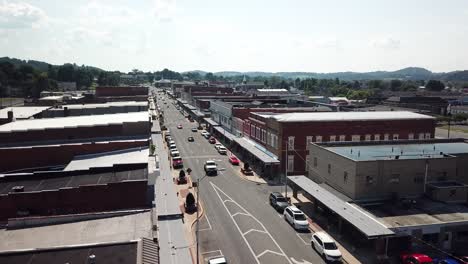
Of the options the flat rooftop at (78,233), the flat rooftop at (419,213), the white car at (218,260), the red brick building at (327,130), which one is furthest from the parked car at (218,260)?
the red brick building at (327,130)

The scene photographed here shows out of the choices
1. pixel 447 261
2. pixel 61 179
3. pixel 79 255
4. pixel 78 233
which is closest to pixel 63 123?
pixel 61 179

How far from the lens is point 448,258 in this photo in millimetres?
32969

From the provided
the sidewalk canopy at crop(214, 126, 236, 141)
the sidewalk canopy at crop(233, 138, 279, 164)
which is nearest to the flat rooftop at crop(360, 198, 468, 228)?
the sidewalk canopy at crop(233, 138, 279, 164)

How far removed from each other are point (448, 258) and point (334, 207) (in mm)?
10435

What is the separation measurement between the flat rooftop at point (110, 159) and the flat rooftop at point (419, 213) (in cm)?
2663

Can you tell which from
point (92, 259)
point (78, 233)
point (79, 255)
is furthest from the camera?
point (78, 233)

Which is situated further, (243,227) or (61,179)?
(243,227)

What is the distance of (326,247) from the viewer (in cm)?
3316

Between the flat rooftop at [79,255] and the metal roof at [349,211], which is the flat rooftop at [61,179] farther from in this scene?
the metal roof at [349,211]

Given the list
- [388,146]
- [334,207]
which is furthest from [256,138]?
[334,207]

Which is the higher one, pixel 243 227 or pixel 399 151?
pixel 399 151

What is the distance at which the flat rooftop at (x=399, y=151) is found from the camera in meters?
44.2

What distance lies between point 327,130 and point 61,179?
4120 cm

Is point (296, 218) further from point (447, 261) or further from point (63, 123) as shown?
point (63, 123)
